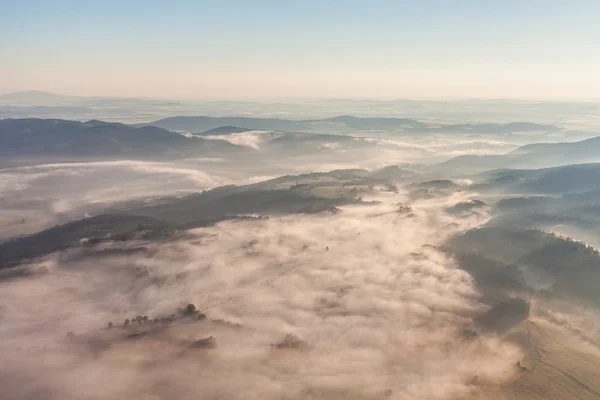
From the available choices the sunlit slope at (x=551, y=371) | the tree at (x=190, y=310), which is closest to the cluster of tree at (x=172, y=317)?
the tree at (x=190, y=310)

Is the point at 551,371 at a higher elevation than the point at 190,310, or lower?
lower

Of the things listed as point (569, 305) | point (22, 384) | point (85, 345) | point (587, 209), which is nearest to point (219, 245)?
point (85, 345)

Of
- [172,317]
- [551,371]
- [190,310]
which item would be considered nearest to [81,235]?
[172,317]

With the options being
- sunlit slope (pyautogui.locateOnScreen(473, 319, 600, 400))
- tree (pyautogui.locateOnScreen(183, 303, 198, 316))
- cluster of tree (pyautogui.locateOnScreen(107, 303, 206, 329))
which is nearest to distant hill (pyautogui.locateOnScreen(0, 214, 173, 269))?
tree (pyautogui.locateOnScreen(183, 303, 198, 316))

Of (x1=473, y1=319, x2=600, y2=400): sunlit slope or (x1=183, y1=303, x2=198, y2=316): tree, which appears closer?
(x1=473, y1=319, x2=600, y2=400): sunlit slope

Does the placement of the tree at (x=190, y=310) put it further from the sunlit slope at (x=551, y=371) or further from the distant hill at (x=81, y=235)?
the sunlit slope at (x=551, y=371)

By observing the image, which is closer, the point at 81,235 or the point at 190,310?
the point at 190,310

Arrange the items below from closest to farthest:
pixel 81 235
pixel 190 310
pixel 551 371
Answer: pixel 551 371 → pixel 190 310 → pixel 81 235

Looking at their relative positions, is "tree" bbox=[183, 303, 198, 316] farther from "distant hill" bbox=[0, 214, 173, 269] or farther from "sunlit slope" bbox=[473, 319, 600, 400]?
"sunlit slope" bbox=[473, 319, 600, 400]

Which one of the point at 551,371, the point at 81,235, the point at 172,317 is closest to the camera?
the point at 551,371

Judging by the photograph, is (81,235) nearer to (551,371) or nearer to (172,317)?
(172,317)

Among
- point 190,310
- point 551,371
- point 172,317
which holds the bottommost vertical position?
point 172,317
